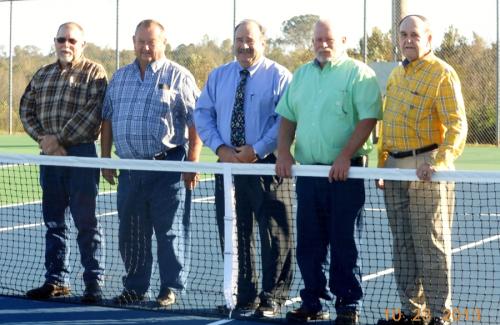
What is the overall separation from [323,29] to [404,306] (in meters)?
1.97

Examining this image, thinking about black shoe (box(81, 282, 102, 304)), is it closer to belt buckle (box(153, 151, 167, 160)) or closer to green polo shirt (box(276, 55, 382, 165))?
belt buckle (box(153, 151, 167, 160))

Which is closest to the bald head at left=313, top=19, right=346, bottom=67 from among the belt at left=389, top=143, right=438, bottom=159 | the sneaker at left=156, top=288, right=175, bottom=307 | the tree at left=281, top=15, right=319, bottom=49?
the belt at left=389, top=143, right=438, bottom=159

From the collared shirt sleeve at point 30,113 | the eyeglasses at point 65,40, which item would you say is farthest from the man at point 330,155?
the collared shirt sleeve at point 30,113

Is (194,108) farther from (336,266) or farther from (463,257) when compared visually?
(463,257)

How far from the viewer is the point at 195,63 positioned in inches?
1177

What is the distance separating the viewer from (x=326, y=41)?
735 cm

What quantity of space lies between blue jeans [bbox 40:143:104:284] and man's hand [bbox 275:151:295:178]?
1770 millimetres

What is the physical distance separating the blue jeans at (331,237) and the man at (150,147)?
114cm

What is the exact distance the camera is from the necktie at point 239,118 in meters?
7.81

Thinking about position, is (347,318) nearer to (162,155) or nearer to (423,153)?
(423,153)

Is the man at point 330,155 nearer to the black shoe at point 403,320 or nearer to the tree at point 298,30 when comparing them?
the black shoe at point 403,320

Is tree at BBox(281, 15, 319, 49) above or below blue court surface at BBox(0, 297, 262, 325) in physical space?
above

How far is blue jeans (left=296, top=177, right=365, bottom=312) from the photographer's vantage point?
23.9 feet
